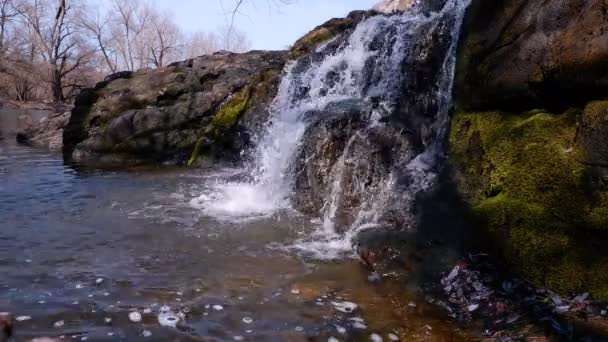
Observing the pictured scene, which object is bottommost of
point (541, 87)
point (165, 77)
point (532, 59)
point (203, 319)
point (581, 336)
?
point (203, 319)

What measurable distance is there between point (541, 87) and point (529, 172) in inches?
32.3

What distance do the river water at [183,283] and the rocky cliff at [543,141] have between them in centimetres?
97

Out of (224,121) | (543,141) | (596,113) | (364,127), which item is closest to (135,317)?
(543,141)

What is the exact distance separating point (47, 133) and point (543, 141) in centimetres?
1861

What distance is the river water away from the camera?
3205 mm

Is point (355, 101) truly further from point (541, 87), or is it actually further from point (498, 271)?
point (498, 271)

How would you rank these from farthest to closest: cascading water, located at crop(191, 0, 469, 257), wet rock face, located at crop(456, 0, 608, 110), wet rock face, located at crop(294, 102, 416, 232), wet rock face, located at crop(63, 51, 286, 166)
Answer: wet rock face, located at crop(63, 51, 286, 166) < wet rock face, located at crop(294, 102, 416, 232) < cascading water, located at crop(191, 0, 469, 257) < wet rock face, located at crop(456, 0, 608, 110)

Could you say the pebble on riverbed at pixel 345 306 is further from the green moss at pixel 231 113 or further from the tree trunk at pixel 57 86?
the tree trunk at pixel 57 86

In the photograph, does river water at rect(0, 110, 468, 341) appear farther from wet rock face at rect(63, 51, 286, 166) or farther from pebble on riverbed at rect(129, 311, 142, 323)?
wet rock face at rect(63, 51, 286, 166)

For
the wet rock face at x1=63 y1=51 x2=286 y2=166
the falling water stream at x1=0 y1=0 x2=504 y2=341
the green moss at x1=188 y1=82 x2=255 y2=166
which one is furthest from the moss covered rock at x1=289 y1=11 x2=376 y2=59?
the falling water stream at x1=0 y1=0 x2=504 y2=341

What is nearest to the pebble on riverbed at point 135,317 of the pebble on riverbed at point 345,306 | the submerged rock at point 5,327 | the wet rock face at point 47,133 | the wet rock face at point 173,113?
the submerged rock at point 5,327

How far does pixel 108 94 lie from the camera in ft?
49.4

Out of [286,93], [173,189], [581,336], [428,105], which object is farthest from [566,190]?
[286,93]

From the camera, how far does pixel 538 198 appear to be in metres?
3.55
